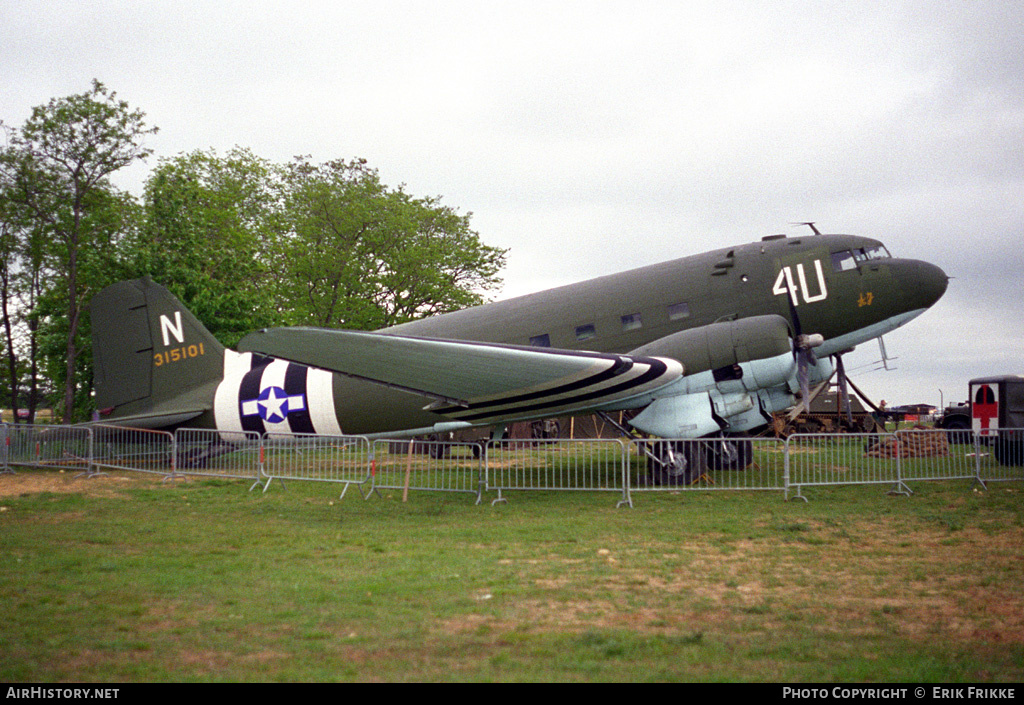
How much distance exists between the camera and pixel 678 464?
1377cm

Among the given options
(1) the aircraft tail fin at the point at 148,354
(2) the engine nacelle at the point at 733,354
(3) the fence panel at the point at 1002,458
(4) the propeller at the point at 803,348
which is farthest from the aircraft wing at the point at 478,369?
(1) the aircraft tail fin at the point at 148,354

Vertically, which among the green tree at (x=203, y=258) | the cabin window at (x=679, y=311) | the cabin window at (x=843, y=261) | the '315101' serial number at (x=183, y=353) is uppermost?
the green tree at (x=203, y=258)

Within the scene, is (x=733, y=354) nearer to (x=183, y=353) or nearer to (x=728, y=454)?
(x=728, y=454)

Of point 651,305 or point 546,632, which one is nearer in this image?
point 546,632

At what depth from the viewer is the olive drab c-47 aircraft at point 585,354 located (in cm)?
1263

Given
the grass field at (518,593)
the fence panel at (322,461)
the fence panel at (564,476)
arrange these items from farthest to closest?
the fence panel at (322,461) < the fence panel at (564,476) < the grass field at (518,593)

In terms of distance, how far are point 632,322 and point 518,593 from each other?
31.1 ft

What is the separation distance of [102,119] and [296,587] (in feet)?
94.7

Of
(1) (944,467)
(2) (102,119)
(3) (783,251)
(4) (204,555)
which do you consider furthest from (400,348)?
(2) (102,119)

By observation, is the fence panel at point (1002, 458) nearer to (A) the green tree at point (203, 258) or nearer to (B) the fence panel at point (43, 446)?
(B) the fence panel at point (43, 446)

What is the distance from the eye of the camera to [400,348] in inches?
476

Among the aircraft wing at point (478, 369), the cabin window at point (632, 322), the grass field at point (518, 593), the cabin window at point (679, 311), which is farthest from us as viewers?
the cabin window at point (632, 322)

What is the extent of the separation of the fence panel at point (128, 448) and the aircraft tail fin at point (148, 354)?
4.23 ft

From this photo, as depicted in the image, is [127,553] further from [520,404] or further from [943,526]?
[943,526]
